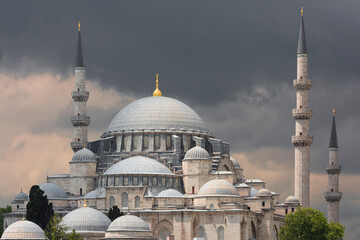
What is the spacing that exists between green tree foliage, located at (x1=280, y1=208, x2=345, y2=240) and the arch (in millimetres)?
7353

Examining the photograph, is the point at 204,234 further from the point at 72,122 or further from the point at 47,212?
the point at 72,122

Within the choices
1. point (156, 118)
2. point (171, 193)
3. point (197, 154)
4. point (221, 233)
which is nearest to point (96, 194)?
point (171, 193)

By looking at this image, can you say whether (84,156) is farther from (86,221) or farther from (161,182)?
(86,221)

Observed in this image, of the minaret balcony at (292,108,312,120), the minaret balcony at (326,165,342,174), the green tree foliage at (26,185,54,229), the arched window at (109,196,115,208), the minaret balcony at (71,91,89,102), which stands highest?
the minaret balcony at (71,91,89,102)

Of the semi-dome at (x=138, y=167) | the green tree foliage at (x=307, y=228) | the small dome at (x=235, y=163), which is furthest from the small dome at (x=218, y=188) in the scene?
the small dome at (x=235, y=163)

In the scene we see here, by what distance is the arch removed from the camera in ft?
235

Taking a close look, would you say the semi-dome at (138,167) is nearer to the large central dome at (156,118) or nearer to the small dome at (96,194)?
the small dome at (96,194)

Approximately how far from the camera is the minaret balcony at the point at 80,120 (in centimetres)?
8225

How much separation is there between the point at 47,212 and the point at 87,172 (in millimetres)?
10100

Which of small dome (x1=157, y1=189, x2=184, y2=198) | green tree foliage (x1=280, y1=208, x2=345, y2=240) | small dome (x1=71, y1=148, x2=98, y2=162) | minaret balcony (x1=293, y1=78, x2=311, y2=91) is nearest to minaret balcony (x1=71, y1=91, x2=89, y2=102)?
small dome (x1=71, y1=148, x2=98, y2=162)

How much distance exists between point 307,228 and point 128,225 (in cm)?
1279

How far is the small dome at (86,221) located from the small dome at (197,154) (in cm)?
998

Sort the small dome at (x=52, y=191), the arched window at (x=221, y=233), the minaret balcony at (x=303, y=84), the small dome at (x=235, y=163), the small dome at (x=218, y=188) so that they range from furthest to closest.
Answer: the small dome at (x=235, y=163) → the minaret balcony at (x=303, y=84) → the small dome at (x=52, y=191) → the small dome at (x=218, y=188) → the arched window at (x=221, y=233)

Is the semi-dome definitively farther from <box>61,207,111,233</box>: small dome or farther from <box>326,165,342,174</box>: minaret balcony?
<box>326,165,342,174</box>: minaret balcony
